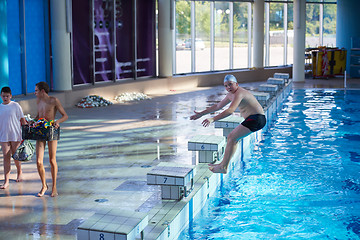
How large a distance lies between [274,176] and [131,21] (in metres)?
12.3

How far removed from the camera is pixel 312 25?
29094mm

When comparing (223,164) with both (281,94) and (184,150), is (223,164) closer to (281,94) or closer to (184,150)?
(184,150)

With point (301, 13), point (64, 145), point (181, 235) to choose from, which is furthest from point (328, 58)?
point (181, 235)

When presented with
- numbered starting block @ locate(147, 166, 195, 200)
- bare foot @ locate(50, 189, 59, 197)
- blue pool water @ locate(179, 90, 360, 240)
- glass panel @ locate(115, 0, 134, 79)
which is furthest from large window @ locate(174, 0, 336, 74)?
numbered starting block @ locate(147, 166, 195, 200)

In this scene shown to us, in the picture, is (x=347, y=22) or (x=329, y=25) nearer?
(x=347, y=22)

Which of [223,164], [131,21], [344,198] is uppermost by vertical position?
[131,21]

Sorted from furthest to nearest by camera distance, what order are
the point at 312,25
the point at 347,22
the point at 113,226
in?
1. the point at 312,25
2. the point at 347,22
3. the point at 113,226

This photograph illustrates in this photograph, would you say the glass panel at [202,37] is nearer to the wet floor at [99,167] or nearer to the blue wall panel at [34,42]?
the wet floor at [99,167]

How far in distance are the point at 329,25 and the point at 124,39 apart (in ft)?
46.0

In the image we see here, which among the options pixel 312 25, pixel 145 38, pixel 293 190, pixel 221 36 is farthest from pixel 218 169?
pixel 312 25

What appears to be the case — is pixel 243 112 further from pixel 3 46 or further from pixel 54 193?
pixel 3 46

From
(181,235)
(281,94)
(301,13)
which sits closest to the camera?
(181,235)

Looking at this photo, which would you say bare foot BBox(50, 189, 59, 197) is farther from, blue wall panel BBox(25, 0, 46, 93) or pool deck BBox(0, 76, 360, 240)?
blue wall panel BBox(25, 0, 46, 93)

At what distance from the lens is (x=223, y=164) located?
25.3ft
